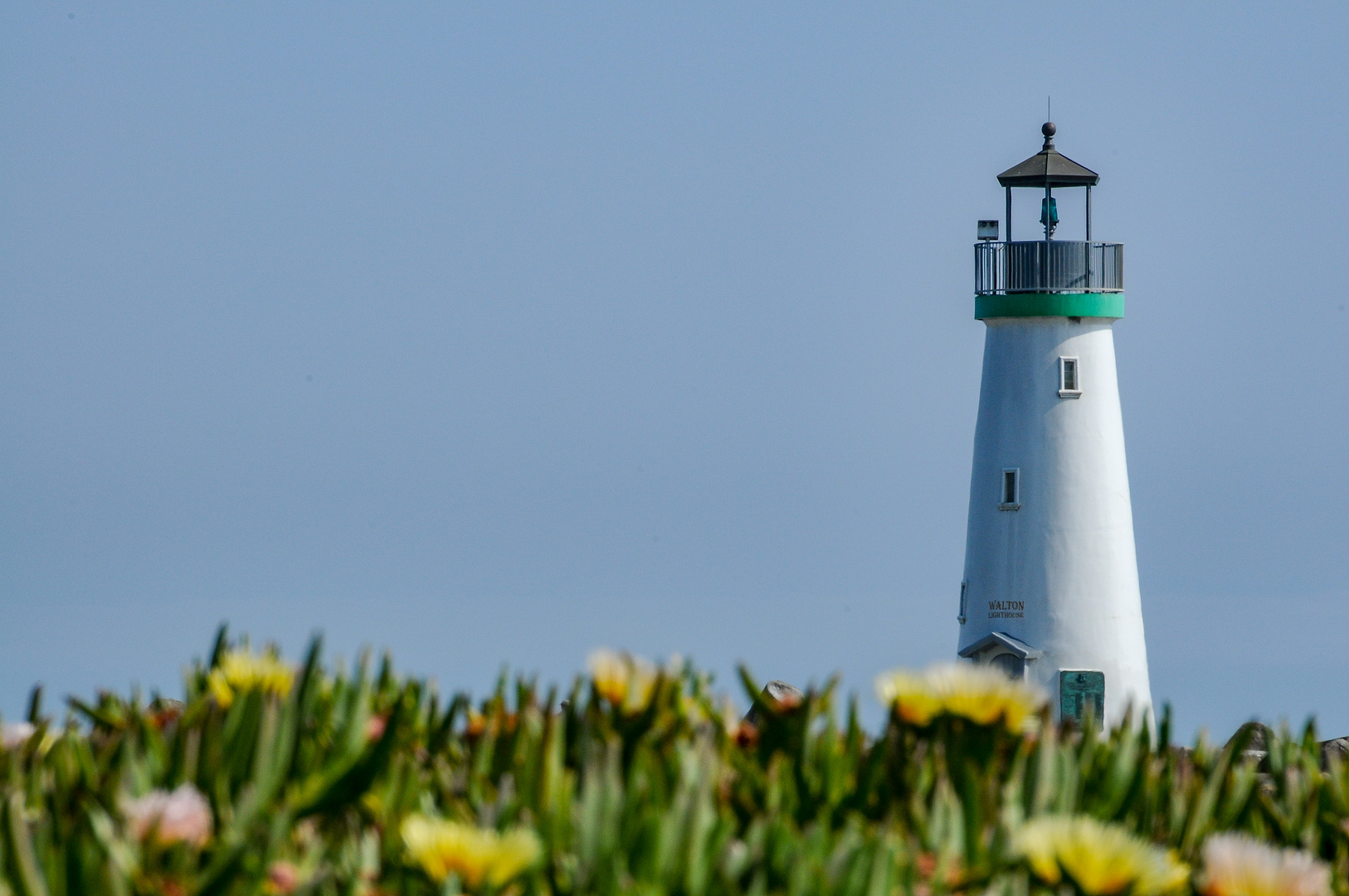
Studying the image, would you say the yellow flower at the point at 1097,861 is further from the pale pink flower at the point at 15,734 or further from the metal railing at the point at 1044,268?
the metal railing at the point at 1044,268

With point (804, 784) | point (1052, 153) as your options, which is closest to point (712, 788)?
point (804, 784)

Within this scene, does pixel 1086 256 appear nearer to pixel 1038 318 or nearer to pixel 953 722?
pixel 1038 318

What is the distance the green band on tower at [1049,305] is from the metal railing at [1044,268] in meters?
0.08

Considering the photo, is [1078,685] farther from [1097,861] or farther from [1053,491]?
[1097,861]

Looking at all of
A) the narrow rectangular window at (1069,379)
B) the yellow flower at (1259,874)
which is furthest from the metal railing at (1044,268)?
the yellow flower at (1259,874)

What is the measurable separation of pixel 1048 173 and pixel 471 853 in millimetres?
23527

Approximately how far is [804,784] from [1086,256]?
22501 millimetres

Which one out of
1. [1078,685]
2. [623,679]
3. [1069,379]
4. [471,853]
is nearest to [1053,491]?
[1069,379]

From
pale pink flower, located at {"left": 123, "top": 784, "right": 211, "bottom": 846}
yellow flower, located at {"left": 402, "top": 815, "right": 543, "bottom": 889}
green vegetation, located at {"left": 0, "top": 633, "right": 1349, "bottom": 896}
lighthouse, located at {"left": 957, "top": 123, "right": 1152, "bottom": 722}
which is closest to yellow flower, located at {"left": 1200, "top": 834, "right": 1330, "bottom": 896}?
green vegetation, located at {"left": 0, "top": 633, "right": 1349, "bottom": 896}

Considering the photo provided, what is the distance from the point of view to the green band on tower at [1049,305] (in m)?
23.8

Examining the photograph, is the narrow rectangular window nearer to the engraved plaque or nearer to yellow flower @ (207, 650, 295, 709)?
the engraved plaque

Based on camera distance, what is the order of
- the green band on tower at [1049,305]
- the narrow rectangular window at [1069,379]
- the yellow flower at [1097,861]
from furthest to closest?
the green band on tower at [1049,305] < the narrow rectangular window at [1069,379] < the yellow flower at [1097,861]

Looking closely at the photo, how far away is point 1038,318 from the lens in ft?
78.1

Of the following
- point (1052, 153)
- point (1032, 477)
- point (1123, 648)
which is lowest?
point (1123, 648)
